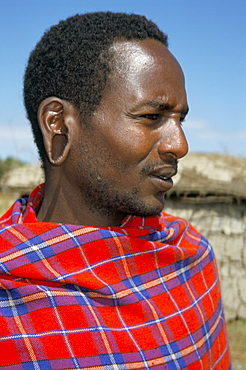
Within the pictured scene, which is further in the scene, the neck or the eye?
the neck

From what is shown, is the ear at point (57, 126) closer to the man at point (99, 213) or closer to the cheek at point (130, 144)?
the man at point (99, 213)

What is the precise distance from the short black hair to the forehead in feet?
0.11

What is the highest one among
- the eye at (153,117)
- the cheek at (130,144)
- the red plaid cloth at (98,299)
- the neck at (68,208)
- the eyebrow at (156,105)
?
the eyebrow at (156,105)

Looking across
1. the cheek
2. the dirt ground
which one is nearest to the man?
the cheek

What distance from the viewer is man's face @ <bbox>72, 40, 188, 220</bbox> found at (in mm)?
1666

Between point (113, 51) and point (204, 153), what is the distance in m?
3.90


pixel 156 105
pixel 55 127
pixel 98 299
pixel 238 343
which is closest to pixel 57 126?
pixel 55 127

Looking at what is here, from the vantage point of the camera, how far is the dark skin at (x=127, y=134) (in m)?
1.67

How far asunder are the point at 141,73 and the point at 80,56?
25 centimetres

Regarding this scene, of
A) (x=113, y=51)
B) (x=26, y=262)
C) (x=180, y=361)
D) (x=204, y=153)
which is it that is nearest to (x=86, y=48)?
(x=113, y=51)

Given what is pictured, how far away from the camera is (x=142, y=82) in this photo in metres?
1.67

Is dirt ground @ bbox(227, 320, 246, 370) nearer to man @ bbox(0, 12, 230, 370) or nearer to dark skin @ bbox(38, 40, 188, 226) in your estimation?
man @ bbox(0, 12, 230, 370)

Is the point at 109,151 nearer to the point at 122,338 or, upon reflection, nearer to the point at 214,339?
the point at 122,338

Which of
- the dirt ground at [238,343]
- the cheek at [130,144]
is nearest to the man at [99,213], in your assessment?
the cheek at [130,144]
